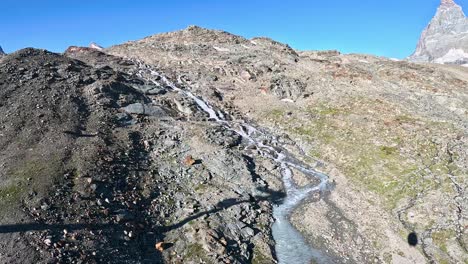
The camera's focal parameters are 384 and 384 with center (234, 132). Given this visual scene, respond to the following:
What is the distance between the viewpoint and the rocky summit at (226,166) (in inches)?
1137

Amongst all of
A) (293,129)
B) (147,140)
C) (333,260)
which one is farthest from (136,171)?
(293,129)

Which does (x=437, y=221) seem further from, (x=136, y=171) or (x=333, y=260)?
(x=136, y=171)

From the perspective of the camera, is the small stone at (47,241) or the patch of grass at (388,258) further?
the patch of grass at (388,258)

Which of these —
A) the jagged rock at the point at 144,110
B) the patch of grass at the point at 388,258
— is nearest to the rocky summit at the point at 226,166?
the patch of grass at the point at 388,258

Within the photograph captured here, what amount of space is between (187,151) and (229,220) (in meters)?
13.0

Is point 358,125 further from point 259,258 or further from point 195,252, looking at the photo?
point 195,252

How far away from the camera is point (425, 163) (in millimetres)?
43906

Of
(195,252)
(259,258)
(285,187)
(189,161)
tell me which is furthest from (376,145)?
(195,252)

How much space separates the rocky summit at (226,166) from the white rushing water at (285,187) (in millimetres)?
188

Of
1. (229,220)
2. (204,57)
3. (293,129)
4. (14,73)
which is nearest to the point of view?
(229,220)

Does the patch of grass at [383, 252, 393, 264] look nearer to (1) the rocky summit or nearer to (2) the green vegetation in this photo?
(1) the rocky summit

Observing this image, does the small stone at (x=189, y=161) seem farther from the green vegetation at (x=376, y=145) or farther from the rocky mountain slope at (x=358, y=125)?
the green vegetation at (x=376, y=145)

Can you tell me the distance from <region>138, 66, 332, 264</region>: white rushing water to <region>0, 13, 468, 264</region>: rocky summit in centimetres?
19

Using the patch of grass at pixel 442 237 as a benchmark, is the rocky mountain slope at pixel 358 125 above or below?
above
